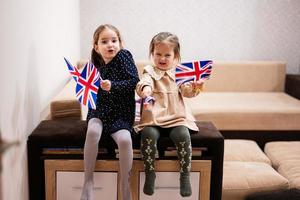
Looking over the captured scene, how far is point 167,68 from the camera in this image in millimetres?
2145

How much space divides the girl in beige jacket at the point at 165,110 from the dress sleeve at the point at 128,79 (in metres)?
0.05

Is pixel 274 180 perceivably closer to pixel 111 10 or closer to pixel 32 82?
pixel 32 82

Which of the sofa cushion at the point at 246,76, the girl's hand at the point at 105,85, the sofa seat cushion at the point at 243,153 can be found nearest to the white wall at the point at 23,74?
the girl's hand at the point at 105,85

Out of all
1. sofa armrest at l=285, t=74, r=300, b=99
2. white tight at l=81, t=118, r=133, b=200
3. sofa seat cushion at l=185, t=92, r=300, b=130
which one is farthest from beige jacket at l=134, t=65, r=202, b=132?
sofa armrest at l=285, t=74, r=300, b=99

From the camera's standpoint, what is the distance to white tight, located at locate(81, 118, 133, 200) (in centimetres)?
194

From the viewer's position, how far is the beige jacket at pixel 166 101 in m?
2.08

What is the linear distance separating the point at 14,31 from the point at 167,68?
76 cm

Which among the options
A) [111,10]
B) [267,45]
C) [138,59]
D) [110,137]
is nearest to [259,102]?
[267,45]

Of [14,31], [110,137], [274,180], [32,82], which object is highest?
[14,31]

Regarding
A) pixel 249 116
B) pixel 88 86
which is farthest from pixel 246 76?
pixel 88 86

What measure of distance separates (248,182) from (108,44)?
42.3 inches

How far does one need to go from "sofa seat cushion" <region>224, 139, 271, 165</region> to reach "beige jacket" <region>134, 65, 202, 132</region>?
668 mm

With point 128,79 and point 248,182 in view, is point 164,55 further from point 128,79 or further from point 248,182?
point 248,182

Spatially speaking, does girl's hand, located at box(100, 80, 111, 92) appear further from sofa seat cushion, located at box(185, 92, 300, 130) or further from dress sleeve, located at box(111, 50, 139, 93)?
sofa seat cushion, located at box(185, 92, 300, 130)
